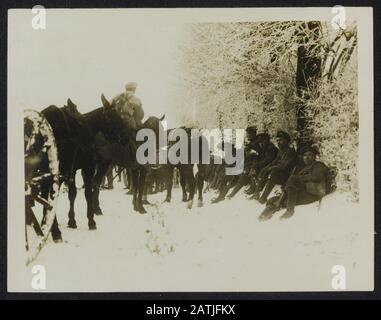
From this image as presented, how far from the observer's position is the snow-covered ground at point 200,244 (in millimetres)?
2924

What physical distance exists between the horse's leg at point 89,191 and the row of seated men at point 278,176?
20.6 inches

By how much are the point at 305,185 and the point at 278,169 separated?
0.45 feet

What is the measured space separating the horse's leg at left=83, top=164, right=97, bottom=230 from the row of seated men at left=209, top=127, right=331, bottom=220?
52 cm

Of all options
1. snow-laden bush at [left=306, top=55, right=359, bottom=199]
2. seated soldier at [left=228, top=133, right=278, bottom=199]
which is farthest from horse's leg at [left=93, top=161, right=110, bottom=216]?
snow-laden bush at [left=306, top=55, right=359, bottom=199]

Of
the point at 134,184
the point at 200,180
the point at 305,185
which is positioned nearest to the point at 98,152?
the point at 134,184

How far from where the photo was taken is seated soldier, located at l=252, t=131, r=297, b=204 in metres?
2.93

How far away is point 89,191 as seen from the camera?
294 cm

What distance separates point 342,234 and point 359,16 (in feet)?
3.11

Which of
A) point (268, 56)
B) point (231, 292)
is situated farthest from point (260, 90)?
point (231, 292)

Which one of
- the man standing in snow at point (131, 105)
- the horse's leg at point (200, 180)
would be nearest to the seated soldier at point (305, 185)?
the horse's leg at point (200, 180)

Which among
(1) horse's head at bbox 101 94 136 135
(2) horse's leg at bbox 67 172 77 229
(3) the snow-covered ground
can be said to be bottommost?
(3) the snow-covered ground

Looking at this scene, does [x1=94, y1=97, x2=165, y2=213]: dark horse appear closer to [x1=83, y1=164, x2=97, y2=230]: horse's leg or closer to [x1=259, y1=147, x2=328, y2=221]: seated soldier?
[x1=83, y1=164, x2=97, y2=230]: horse's leg

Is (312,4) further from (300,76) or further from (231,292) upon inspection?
(231,292)

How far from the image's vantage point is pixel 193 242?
115 inches
